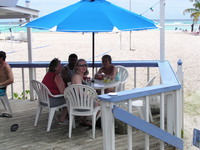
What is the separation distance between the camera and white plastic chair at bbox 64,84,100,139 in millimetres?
3732

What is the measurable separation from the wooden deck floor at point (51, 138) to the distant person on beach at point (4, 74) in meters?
0.55

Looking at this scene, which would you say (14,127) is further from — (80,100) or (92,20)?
(92,20)

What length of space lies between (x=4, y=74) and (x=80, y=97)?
158 centimetres

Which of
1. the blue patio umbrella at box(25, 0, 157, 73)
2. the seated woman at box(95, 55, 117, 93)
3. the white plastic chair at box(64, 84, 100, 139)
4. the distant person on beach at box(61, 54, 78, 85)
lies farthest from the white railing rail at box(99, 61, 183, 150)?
the distant person on beach at box(61, 54, 78, 85)

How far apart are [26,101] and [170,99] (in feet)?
10.7

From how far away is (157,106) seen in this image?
4.92 m

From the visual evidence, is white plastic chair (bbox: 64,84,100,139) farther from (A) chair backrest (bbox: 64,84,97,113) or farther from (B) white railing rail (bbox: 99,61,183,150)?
(B) white railing rail (bbox: 99,61,183,150)

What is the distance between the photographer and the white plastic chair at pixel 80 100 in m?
3.73

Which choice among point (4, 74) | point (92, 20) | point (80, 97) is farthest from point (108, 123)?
point (4, 74)

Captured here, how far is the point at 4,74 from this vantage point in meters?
4.75

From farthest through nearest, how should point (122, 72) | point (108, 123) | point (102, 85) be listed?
point (122, 72) → point (102, 85) → point (108, 123)

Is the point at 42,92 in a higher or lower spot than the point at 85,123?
higher

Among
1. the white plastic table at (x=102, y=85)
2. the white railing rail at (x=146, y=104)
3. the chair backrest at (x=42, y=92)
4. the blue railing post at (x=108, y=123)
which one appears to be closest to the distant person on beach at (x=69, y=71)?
the white plastic table at (x=102, y=85)

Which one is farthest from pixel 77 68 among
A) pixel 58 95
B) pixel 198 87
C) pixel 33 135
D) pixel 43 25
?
pixel 198 87
